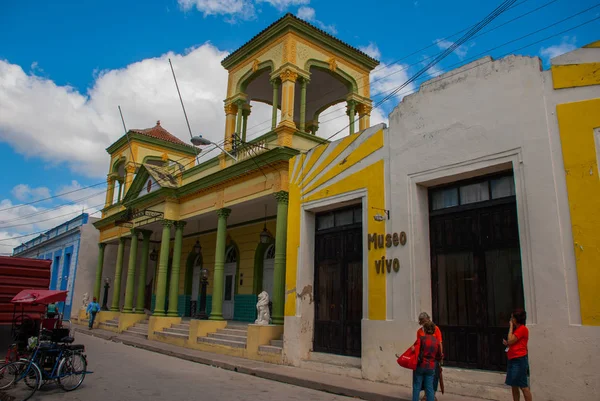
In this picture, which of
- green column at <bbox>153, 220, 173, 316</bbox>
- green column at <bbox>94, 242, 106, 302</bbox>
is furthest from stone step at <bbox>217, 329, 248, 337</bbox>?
green column at <bbox>94, 242, 106, 302</bbox>

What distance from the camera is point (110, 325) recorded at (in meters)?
21.3

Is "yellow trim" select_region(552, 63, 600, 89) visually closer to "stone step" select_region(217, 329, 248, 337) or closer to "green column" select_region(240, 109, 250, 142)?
"stone step" select_region(217, 329, 248, 337)

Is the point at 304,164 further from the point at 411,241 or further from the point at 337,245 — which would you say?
the point at 411,241

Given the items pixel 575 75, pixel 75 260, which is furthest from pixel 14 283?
pixel 75 260

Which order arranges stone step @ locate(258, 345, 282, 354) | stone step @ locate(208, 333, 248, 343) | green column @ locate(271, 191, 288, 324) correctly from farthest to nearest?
1. stone step @ locate(208, 333, 248, 343)
2. green column @ locate(271, 191, 288, 324)
3. stone step @ locate(258, 345, 282, 354)

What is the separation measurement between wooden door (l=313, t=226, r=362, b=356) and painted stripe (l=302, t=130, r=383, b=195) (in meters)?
1.31

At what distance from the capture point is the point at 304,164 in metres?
12.5

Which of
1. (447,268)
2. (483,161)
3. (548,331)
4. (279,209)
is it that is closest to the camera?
(548,331)

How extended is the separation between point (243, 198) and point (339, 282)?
5.11 meters

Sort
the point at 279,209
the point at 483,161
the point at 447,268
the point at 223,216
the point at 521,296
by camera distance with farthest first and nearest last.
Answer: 1. the point at 223,216
2. the point at 279,209
3. the point at 447,268
4. the point at 483,161
5. the point at 521,296

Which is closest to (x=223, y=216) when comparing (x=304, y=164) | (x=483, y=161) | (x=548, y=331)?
(x=304, y=164)

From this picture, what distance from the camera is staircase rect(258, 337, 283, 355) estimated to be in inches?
468

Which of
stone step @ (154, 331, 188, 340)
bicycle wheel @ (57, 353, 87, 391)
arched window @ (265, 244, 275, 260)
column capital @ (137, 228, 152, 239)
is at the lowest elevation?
bicycle wheel @ (57, 353, 87, 391)

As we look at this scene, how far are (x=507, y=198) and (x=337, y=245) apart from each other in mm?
4374
